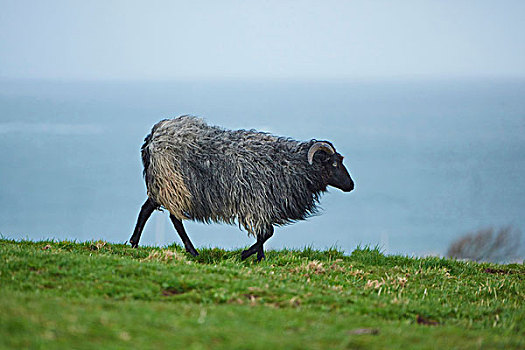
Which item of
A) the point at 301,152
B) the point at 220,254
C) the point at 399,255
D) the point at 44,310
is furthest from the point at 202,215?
the point at 44,310

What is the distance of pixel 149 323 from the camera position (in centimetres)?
530

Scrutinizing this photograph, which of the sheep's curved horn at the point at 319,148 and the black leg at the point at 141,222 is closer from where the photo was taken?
the sheep's curved horn at the point at 319,148

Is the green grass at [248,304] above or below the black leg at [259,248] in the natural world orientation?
below

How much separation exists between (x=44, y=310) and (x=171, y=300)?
1.69 m

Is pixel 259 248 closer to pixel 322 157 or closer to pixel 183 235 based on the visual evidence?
pixel 183 235

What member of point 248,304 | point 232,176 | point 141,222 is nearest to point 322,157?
point 232,176

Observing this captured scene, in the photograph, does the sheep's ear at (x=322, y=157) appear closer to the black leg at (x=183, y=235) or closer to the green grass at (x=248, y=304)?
the green grass at (x=248, y=304)

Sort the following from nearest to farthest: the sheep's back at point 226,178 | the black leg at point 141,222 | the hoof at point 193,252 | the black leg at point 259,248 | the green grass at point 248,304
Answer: the green grass at point 248,304 < the sheep's back at point 226,178 < the black leg at point 259,248 < the hoof at point 193,252 < the black leg at point 141,222

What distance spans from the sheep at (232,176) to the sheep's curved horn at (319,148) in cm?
1

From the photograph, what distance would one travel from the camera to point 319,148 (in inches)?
453

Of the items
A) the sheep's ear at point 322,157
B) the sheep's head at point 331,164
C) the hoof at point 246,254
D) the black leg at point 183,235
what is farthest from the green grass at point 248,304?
the sheep's ear at point 322,157

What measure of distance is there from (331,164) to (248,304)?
5.31 meters

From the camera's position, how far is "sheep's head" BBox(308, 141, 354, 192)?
11.6 m

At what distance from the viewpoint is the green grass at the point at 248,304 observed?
5020 millimetres
